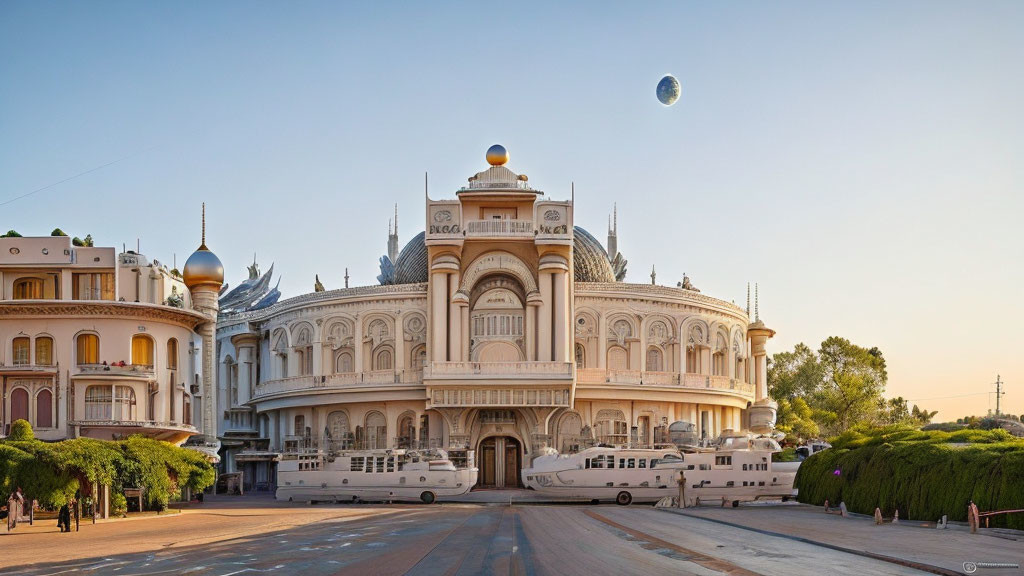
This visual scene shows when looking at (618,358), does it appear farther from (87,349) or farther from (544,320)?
(87,349)

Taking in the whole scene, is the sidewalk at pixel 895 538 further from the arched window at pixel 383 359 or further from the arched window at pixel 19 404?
the arched window at pixel 383 359

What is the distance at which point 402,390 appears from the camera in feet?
258

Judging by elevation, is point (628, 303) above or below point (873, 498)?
above

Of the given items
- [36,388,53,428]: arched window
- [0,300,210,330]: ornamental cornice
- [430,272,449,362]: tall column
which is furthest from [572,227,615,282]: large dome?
[36,388,53,428]: arched window

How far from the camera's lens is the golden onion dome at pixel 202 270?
67.0 meters

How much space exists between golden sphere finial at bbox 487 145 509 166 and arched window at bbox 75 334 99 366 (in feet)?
110

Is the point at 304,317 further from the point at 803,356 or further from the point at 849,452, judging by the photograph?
the point at 803,356

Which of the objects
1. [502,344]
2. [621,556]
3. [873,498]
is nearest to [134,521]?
[621,556]

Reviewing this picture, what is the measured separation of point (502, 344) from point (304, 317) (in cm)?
1539

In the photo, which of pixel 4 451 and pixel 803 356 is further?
pixel 803 356

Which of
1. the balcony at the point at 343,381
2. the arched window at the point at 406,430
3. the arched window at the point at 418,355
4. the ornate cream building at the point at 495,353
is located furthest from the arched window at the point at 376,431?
the arched window at the point at 418,355

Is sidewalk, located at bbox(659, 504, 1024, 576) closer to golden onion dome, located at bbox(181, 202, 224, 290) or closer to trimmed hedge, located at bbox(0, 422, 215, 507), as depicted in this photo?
trimmed hedge, located at bbox(0, 422, 215, 507)

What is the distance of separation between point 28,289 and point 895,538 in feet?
150

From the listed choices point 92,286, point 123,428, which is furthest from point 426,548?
point 92,286
